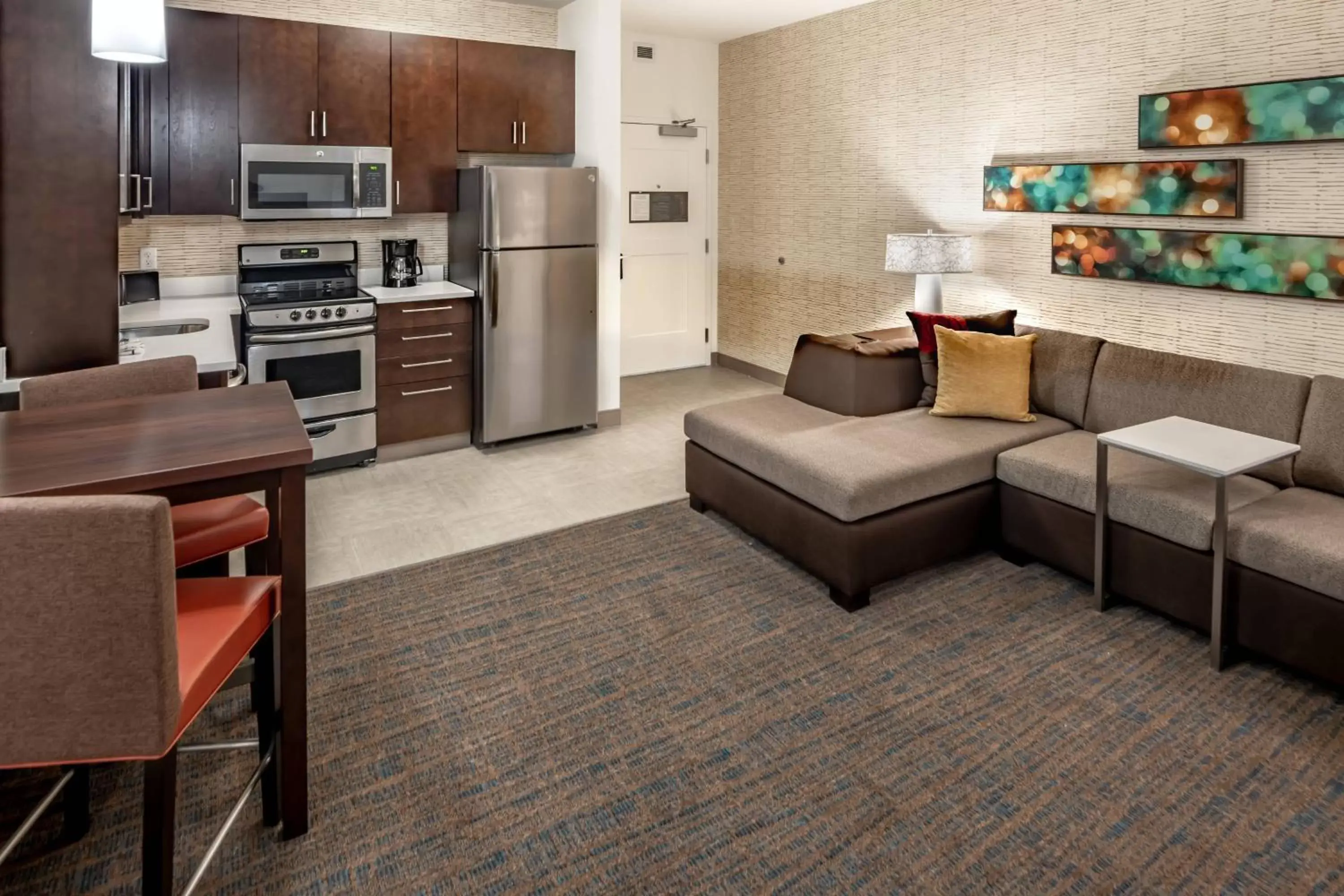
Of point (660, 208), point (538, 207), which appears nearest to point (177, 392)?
point (538, 207)

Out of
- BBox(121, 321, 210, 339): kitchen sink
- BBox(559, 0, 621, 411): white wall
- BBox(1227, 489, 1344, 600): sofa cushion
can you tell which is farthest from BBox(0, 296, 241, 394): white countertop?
BBox(1227, 489, 1344, 600): sofa cushion

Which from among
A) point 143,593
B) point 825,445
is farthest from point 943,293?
point 143,593

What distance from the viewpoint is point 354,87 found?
4.52 metres

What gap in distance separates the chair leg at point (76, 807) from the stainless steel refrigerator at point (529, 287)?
3.13m

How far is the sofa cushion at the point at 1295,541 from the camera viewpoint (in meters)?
2.46

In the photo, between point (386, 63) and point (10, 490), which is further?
point (386, 63)

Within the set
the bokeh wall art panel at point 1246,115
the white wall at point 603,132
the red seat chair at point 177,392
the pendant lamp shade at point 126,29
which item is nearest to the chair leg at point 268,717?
the red seat chair at point 177,392

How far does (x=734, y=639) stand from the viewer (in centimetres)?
287

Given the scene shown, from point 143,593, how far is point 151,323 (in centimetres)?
297

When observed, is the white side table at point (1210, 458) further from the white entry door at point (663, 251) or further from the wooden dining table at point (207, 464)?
the white entry door at point (663, 251)

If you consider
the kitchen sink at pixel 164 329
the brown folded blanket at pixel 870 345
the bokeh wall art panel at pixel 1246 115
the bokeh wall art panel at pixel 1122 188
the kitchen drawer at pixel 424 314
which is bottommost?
the brown folded blanket at pixel 870 345

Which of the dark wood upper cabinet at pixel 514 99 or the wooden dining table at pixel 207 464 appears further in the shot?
the dark wood upper cabinet at pixel 514 99

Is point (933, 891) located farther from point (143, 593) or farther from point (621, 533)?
point (621, 533)

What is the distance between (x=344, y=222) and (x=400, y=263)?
40 centimetres
